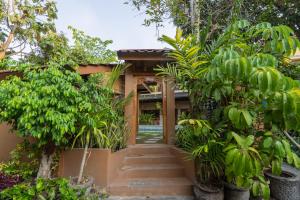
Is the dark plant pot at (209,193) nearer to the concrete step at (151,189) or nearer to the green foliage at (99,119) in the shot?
the concrete step at (151,189)

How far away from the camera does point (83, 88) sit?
4.45 meters

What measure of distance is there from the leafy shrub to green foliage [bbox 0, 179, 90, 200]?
845mm

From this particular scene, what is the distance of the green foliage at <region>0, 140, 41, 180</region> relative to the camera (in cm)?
486

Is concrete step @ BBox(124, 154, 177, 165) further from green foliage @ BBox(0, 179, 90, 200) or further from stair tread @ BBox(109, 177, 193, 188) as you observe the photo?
green foliage @ BBox(0, 179, 90, 200)

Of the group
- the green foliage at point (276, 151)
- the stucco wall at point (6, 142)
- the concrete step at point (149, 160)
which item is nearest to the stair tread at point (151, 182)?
the concrete step at point (149, 160)

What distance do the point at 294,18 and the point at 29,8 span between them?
38.6 feet

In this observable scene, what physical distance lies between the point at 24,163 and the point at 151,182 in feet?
9.67

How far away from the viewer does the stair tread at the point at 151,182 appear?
478 centimetres

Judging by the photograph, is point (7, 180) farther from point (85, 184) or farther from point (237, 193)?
point (237, 193)

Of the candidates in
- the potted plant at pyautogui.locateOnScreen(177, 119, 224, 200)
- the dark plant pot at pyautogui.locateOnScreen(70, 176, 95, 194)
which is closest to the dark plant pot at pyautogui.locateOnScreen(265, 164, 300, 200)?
the potted plant at pyautogui.locateOnScreen(177, 119, 224, 200)

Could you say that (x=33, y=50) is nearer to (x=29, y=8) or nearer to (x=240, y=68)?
(x=29, y=8)

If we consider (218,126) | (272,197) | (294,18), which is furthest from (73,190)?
(294,18)

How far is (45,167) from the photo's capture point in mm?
4562

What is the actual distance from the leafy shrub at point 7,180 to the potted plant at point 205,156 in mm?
3513
